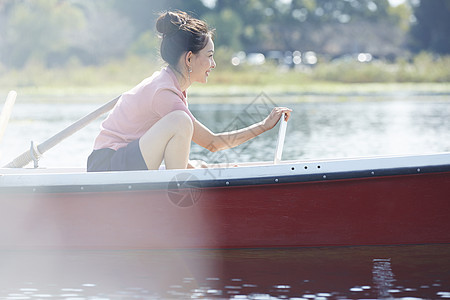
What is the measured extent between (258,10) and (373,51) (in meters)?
7.52

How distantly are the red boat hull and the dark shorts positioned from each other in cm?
14

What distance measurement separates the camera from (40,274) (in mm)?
4859

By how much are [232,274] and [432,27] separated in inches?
2035

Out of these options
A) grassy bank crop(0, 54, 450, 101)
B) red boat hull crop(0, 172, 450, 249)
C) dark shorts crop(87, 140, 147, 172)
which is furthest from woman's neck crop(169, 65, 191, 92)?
grassy bank crop(0, 54, 450, 101)

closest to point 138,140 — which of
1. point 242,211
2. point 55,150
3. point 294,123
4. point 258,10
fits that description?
point 242,211

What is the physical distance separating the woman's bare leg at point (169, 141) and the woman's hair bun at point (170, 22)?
42 centimetres

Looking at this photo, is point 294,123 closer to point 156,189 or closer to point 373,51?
point 156,189

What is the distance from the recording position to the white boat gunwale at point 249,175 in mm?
4738

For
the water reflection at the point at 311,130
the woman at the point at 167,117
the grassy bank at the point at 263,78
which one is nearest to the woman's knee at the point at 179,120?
the woman at the point at 167,117

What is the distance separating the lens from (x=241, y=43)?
53.7m

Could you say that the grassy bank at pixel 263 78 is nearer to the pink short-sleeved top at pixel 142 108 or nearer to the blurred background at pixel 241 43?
the blurred background at pixel 241 43

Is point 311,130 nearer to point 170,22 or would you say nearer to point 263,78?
point 170,22

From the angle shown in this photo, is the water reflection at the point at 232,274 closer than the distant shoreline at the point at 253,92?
Yes

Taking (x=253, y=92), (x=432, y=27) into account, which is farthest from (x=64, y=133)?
(x=432, y=27)
